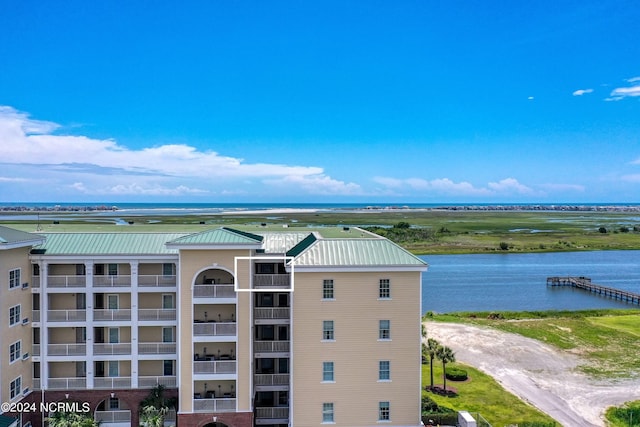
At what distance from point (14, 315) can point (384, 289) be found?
63.7ft

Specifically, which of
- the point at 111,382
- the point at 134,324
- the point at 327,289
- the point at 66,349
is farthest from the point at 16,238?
the point at 327,289

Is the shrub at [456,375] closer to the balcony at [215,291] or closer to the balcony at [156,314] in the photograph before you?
the balcony at [215,291]

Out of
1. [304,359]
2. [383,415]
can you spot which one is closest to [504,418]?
[383,415]

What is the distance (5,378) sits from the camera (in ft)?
75.8

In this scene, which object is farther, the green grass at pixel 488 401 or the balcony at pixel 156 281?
the green grass at pixel 488 401

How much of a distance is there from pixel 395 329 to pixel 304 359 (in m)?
5.15

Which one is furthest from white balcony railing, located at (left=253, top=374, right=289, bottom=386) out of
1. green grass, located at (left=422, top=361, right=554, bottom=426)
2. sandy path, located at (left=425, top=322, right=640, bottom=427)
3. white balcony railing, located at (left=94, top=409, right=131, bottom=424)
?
sandy path, located at (left=425, top=322, right=640, bottom=427)

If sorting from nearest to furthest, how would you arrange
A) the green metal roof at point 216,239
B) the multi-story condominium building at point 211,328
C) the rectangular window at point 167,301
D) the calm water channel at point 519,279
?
the green metal roof at point 216,239, the multi-story condominium building at point 211,328, the rectangular window at point 167,301, the calm water channel at point 519,279

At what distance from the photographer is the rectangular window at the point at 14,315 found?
23.8 meters

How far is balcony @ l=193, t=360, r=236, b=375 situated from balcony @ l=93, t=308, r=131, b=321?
4979 mm

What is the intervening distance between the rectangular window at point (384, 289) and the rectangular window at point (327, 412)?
6.40 meters

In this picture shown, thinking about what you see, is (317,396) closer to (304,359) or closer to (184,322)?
(304,359)

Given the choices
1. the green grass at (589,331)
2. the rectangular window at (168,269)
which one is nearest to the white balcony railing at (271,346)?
the rectangular window at (168,269)

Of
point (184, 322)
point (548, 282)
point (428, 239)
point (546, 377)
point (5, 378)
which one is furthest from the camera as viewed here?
point (428, 239)
